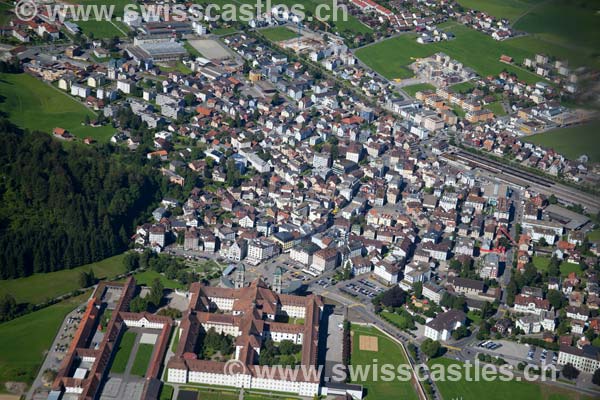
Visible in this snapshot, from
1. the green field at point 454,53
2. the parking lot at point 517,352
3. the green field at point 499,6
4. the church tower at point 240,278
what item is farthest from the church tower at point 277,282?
the green field at point 499,6

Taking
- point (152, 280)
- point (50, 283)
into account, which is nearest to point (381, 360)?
point (152, 280)

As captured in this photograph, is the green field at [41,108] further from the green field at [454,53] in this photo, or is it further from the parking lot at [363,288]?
the green field at [454,53]

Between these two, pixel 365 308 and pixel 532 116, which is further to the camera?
pixel 532 116

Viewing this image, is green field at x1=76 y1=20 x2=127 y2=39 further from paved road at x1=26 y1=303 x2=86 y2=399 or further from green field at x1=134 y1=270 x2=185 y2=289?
paved road at x1=26 y1=303 x2=86 y2=399

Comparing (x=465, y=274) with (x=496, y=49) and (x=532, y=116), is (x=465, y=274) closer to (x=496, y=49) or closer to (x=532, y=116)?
(x=532, y=116)

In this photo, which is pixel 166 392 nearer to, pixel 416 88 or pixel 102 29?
pixel 416 88

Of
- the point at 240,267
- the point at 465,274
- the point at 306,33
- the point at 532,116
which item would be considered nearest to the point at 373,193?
the point at 465,274
